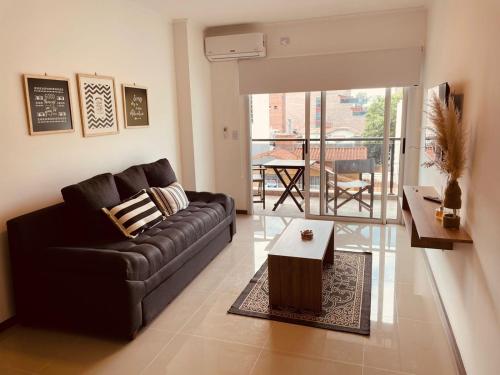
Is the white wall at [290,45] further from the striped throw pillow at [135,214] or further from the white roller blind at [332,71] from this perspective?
the striped throw pillow at [135,214]

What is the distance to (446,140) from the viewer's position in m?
2.12

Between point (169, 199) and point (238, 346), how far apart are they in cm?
168

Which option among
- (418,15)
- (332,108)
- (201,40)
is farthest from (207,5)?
(418,15)

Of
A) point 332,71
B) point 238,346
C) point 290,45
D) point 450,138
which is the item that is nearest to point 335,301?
point 238,346

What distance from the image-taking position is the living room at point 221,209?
2209 millimetres

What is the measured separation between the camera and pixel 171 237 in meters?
2.98

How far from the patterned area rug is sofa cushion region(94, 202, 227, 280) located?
63 cm

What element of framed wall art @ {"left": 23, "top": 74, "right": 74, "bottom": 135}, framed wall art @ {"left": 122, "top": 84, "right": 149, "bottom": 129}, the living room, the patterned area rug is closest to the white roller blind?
the living room

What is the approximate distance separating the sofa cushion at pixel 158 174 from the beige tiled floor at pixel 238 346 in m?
1.29

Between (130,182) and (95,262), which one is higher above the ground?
(130,182)

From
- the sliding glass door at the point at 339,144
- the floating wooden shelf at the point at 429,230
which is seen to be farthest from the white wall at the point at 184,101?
the floating wooden shelf at the point at 429,230

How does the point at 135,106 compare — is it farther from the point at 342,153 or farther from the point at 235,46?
the point at 342,153

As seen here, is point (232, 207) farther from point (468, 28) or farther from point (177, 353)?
point (468, 28)

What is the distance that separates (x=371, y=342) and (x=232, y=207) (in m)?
2.22
